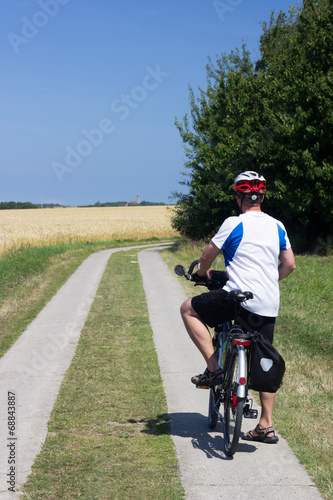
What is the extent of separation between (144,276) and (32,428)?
13.3m

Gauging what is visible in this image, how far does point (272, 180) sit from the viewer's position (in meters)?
23.8

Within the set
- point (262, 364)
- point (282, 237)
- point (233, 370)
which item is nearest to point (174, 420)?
point (233, 370)

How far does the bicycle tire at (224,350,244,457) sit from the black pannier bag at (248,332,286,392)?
140 mm

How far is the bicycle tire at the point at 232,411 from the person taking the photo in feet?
13.7

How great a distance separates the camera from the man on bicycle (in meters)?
4.38

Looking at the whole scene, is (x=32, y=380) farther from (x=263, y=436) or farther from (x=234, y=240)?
(x=234, y=240)

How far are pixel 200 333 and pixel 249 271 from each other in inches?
27.5

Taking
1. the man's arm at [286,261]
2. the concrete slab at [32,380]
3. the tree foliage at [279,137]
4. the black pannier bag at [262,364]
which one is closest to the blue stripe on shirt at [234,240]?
the man's arm at [286,261]

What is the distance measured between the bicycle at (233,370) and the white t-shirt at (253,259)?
142mm

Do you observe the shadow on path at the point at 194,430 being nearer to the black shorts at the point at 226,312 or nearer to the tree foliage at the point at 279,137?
the black shorts at the point at 226,312

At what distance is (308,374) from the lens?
6.82 meters

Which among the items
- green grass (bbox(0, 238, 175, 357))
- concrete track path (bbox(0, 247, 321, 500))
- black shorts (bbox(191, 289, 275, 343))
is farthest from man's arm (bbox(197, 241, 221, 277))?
green grass (bbox(0, 238, 175, 357))

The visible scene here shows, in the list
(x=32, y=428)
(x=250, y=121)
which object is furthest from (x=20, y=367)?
(x=250, y=121)

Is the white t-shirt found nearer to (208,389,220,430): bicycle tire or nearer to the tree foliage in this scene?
(208,389,220,430): bicycle tire
